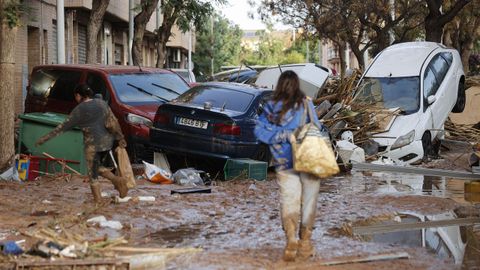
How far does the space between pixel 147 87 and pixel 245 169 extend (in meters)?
3.39

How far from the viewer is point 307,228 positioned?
7250 mm

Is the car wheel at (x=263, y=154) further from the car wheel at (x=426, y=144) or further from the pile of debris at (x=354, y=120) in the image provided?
the car wheel at (x=426, y=144)

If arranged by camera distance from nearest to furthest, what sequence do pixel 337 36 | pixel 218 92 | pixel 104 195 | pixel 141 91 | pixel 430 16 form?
pixel 104 195 < pixel 218 92 < pixel 141 91 < pixel 430 16 < pixel 337 36

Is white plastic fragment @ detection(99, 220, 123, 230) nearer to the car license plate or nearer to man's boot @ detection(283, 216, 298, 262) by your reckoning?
man's boot @ detection(283, 216, 298, 262)

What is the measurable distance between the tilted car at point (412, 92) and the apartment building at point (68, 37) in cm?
746

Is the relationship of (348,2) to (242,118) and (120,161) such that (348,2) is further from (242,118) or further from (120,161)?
(120,161)

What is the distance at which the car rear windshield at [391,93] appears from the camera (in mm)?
17312

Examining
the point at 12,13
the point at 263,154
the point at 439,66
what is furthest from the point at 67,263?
the point at 439,66

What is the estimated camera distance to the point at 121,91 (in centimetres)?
1480

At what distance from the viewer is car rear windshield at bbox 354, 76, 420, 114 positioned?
56.8ft

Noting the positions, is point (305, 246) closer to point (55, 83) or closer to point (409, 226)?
point (409, 226)

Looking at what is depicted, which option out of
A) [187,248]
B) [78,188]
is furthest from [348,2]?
[187,248]

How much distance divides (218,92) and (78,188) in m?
3.27

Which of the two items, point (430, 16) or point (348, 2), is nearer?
point (430, 16)
